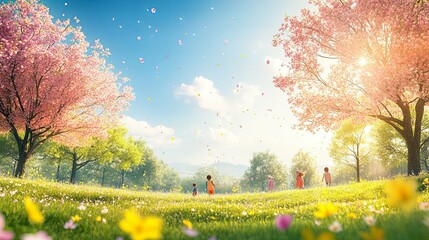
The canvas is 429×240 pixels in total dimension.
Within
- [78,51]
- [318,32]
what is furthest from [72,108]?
[318,32]

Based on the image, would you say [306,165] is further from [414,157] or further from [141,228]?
[141,228]

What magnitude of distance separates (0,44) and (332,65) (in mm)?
24358

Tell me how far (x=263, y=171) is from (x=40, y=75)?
90.8m

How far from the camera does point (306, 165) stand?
94250 millimetres

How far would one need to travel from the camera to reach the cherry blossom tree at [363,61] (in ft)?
56.7

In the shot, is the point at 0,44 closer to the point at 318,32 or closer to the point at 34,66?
the point at 34,66

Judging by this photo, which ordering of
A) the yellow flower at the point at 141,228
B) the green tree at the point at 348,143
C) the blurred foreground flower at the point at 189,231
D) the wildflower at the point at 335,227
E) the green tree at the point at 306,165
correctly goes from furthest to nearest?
the green tree at the point at 306,165
the green tree at the point at 348,143
the wildflower at the point at 335,227
the blurred foreground flower at the point at 189,231
the yellow flower at the point at 141,228

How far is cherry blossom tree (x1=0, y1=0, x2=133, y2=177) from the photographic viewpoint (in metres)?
22.0

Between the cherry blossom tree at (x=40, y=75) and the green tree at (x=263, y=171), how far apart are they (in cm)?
8467

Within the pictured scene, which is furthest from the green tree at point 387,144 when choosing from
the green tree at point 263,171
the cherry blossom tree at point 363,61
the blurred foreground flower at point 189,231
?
the green tree at point 263,171

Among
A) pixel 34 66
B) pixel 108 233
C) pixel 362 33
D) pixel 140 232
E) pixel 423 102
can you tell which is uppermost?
pixel 362 33

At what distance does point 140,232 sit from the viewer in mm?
1261

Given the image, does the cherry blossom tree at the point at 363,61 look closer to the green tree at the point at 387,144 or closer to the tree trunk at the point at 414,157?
the tree trunk at the point at 414,157

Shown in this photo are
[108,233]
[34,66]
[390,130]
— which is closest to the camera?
[108,233]
